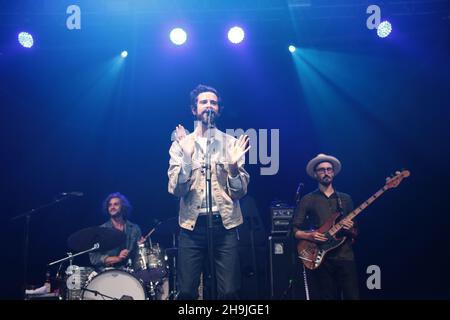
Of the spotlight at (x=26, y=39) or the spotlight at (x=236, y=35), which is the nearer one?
the spotlight at (x=26, y=39)

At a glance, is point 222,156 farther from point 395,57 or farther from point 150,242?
point 395,57

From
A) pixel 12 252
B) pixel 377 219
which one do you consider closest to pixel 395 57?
pixel 377 219

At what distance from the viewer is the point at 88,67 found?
8.23m

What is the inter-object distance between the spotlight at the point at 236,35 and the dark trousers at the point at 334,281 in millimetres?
3276

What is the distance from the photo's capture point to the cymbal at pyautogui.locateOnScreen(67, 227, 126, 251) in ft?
23.8

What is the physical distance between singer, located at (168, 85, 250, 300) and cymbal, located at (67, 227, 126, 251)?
7.90ft

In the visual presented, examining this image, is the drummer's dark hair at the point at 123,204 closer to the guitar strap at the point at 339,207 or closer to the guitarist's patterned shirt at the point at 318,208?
the guitarist's patterned shirt at the point at 318,208

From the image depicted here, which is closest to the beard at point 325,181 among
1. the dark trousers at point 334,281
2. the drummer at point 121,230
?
the dark trousers at point 334,281

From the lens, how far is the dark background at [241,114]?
7848 millimetres

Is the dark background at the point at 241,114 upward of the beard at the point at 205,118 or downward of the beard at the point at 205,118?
upward

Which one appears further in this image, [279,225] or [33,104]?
[33,104]

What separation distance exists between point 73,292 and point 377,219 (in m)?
4.43

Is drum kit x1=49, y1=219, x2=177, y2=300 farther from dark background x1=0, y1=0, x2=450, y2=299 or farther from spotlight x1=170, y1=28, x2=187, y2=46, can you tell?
spotlight x1=170, y1=28, x2=187, y2=46

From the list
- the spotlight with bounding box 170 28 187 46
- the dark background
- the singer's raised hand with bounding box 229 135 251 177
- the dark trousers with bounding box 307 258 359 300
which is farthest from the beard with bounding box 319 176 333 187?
the spotlight with bounding box 170 28 187 46
